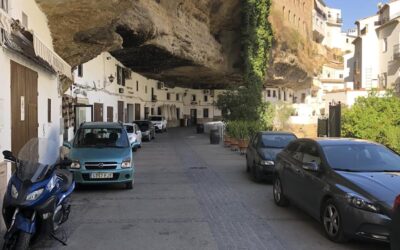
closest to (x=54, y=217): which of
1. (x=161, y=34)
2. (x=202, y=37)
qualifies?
(x=161, y=34)

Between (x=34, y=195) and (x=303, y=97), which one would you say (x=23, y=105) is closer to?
(x=34, y=195)

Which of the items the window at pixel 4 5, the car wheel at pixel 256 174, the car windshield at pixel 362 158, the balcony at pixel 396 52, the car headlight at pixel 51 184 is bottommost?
the car wheel at pixel 256 174

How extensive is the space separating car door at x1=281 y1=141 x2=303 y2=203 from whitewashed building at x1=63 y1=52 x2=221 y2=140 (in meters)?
12.3

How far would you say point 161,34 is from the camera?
1241 inches

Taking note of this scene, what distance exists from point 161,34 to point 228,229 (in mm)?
25397

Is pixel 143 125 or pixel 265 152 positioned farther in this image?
pixel 143 125

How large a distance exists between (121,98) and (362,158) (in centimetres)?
3035

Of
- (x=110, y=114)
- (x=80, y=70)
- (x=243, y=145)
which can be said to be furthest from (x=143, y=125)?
(x=243, y=145)

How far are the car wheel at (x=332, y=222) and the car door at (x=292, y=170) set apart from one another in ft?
4.29

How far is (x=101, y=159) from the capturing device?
11492mm

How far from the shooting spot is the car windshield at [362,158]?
7586mm

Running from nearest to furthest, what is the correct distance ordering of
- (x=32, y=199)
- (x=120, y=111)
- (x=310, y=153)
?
(x=32, y=199), (x=310, y=153), (x=120, y=111)

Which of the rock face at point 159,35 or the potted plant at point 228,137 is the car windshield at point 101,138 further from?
the potted plant at point 228,137

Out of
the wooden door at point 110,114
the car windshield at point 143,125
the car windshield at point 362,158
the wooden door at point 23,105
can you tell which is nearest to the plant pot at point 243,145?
the wooden door at point 110,114
